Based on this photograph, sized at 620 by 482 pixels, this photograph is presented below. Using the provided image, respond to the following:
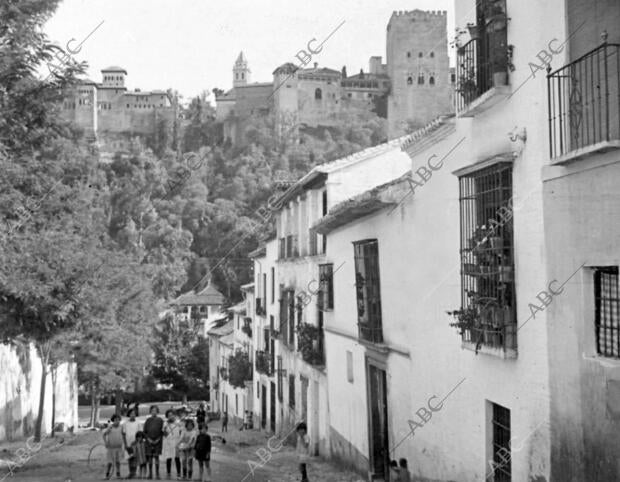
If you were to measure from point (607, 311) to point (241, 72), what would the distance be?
11674 centimetres

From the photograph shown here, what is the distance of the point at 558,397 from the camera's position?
772 cm

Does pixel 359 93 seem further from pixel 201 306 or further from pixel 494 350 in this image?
pixel 494 350

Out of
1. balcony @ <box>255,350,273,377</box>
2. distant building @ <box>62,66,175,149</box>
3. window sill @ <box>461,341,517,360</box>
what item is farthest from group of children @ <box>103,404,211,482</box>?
distant building @ <box>62,66,175,149</box>

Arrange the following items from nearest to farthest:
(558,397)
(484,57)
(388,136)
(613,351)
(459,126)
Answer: (613,351)
(558,397)
(484,57)
(459,126)
(388,136)

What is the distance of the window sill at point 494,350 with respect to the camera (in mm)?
8644

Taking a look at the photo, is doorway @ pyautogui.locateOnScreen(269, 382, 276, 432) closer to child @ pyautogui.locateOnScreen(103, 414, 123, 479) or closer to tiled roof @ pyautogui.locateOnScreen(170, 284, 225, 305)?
child @ pyautogui.locateOnScreen(103, 414, 123, 479)

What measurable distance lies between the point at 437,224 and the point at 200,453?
16.9ft

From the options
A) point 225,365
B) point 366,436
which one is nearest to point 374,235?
point 366,436

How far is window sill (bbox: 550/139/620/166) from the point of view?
6.53 m

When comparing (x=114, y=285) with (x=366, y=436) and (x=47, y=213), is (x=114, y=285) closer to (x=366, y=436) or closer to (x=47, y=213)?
(x=47, y=213)

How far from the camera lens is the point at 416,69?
101 meters

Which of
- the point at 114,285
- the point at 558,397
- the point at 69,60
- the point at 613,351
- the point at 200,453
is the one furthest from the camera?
the point at 114,285

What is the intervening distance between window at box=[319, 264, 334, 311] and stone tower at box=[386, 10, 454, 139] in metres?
72.7

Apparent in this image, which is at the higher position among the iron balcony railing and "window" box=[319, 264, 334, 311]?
the iron balcony railing
